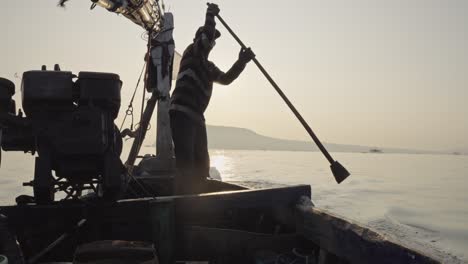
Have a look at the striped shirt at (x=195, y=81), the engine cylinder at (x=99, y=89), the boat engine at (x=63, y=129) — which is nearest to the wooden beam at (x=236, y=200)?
the boat engine at (x=63, y=129)

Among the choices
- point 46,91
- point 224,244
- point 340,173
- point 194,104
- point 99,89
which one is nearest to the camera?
point 46,91

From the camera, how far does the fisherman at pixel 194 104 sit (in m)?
3.30

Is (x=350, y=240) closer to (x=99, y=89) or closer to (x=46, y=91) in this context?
(x=99, y=89)

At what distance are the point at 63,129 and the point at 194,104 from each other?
4.64 feet

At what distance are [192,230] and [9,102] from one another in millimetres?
1479

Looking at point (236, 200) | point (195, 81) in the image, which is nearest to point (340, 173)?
point (236, 200)

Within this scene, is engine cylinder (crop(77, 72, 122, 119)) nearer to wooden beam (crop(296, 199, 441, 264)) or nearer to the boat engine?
the boat engine

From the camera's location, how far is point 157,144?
7664 millimetres

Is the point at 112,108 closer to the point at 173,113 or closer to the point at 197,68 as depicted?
the point at 173,113

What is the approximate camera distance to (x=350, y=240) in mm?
1937

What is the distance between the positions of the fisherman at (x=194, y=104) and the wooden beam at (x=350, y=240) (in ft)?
4.11

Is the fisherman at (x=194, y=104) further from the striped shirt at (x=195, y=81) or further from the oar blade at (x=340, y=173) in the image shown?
the oar blade at (x=340, y=173)

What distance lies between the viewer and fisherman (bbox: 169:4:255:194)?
130 inches

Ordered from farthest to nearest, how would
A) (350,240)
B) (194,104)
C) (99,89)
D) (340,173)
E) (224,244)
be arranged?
(340,173) < (194,104) < (224,244) < (99,89) < (350,240)
